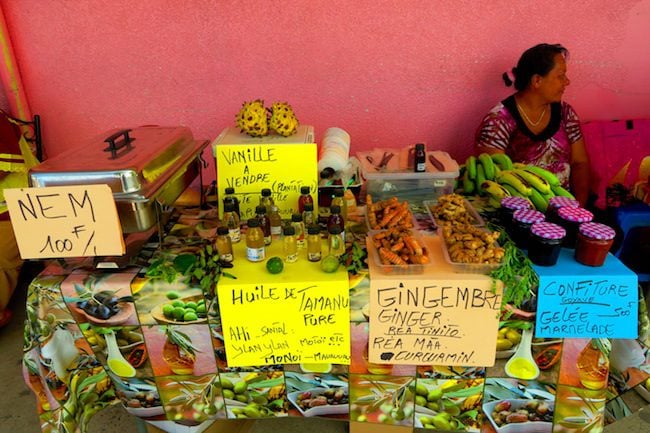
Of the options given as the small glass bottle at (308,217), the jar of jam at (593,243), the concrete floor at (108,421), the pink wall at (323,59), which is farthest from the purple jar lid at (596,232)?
the pink wall at (323,59)

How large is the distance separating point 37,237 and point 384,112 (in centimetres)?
203

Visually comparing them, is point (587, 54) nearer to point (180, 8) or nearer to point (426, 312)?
point (426, 312)

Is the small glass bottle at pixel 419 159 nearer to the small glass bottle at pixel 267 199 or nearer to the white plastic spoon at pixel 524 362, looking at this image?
the small glass bottle at pixel 267 199

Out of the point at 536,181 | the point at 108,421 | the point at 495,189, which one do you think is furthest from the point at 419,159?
the point at 108,421

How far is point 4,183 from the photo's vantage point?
255cm

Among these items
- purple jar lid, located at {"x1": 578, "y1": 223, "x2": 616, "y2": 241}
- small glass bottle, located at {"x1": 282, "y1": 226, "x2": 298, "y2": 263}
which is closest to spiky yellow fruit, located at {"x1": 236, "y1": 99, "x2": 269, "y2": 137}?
small glass bottle, located at {"x1": 282, "y1": 226, "x2": 298, "y2": 263}

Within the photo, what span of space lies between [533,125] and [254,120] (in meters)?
1.65

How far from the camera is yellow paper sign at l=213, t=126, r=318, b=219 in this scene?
1.50 metres

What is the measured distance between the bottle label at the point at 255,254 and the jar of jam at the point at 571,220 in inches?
35.1

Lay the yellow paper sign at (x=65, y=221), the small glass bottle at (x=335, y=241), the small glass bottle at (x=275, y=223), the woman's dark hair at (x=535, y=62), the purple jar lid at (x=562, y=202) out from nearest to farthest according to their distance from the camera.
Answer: the yellow paper sign at (x=65, y=221)
the small glass bottle at (x=335, y=241)
the purple jar lid at (x=562, y=202)
the small glass bottle at (x=275, y=223)
the woman's dark hair at (x=535, y=62)

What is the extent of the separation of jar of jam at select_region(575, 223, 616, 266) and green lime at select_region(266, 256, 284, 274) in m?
0.84

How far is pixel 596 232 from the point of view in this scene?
1216mm

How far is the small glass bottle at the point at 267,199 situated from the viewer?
1430 mm

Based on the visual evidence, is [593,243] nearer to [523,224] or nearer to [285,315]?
[523,224]
